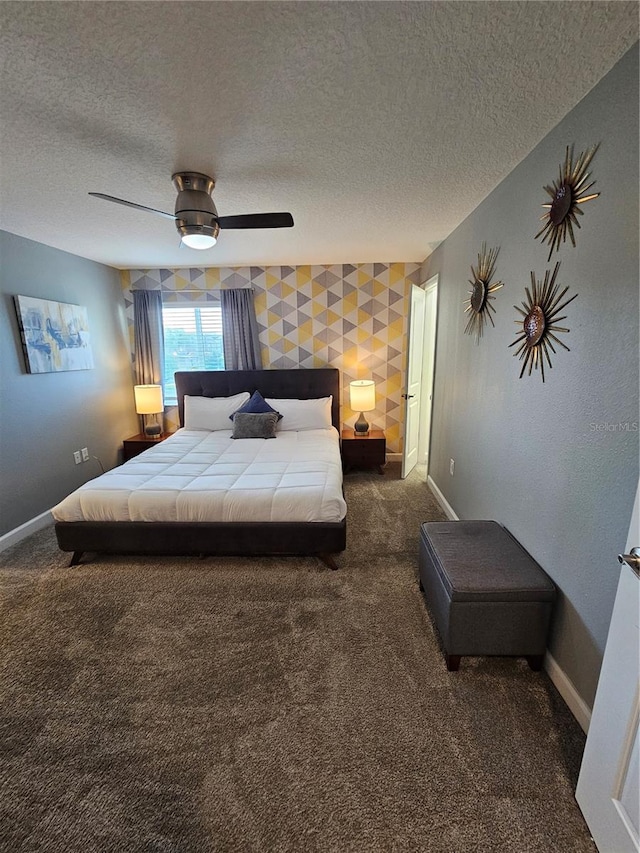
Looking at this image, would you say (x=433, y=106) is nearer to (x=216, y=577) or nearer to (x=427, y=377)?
(x=216, y=577)

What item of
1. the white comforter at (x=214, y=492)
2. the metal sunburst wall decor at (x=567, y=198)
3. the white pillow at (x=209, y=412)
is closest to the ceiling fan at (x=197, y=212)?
the metal sunburst wall decor at (x=567, y=198)

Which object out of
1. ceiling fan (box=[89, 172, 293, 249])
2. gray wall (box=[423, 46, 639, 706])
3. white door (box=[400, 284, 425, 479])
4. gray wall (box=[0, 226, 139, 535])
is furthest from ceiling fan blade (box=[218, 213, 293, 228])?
gray wall (box=[0, 226, 139, 535])

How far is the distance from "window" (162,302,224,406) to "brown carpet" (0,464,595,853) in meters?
2.88

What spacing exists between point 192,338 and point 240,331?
→ 0.66 meters

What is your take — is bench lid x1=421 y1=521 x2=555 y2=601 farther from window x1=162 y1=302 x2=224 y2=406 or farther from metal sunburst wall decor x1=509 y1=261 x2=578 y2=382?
window x1=162 y1=302 x2=224 y2=406

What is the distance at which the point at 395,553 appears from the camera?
2654 millimetres

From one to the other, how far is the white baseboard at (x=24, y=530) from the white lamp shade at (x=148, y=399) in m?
1.49

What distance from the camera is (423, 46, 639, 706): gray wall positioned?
1.23 metres

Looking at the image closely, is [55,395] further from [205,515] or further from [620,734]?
[620,734]

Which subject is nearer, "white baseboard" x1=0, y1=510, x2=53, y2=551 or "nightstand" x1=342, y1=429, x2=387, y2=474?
"white baseboard" x1=0, y1=510, x2=53, y2=551

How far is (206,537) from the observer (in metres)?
2.50

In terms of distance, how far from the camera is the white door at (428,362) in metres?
3.75

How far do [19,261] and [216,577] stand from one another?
3.07 meters

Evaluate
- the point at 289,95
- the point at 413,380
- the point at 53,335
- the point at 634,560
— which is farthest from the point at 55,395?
the point at 634,560
